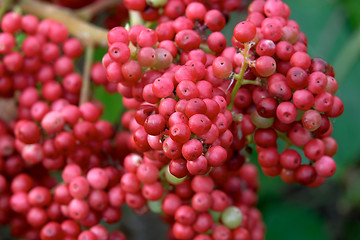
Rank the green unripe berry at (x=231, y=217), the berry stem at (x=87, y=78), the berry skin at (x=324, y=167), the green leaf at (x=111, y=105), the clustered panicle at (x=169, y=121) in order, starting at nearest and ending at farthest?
the clustered panicle at (x=169, y=121), the berry skin at (x=324, y=167), the green unripe berry at (x=231, y=217), the berry stem at (x=87, y=78), the green leaf at (x=111, y=105)

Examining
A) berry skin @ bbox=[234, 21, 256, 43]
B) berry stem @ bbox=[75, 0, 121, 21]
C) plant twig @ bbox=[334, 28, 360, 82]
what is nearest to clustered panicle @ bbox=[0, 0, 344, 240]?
berry skin @ bbox=[234, 21, 256, 43]

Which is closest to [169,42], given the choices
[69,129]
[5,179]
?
[69,129]

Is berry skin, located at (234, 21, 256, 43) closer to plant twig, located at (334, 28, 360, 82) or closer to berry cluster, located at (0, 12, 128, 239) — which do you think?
berry cluster, located at (0, 12, 128, 239)

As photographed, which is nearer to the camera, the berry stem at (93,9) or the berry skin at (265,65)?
the berry skin at (265,65)

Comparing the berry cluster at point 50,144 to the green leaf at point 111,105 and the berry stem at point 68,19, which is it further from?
the green leaf at point 111,105

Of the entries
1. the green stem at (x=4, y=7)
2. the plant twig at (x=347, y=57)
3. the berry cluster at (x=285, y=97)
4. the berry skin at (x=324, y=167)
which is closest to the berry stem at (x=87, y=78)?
the green stem at (x=4, y=7)

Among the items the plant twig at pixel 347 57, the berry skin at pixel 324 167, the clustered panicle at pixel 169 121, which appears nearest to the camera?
the clustered panicle at pixel 169 121
